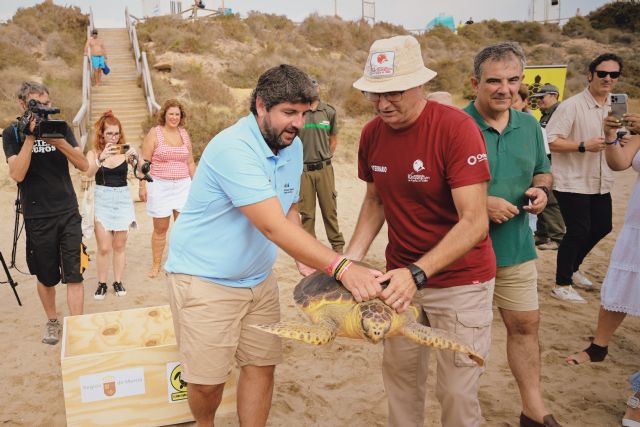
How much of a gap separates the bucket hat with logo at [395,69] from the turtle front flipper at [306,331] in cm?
101

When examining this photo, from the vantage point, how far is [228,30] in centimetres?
2530

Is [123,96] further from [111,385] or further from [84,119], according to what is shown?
[111,385]

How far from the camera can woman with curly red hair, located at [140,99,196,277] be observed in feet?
18.2

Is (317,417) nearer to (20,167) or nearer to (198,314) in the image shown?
(198,314)

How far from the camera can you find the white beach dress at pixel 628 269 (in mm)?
3031

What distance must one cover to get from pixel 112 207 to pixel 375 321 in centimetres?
396

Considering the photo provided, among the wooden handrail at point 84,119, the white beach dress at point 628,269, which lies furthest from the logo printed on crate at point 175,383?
the wooden handrail at point 84,119

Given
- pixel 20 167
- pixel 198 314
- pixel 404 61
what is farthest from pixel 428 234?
pixel 20 167

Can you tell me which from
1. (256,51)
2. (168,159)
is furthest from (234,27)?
(168,159)

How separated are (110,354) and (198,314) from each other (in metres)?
0.90

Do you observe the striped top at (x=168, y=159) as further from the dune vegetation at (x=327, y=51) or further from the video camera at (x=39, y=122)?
the dune vegetation at (x=327, y=51)

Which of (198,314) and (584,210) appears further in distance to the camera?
(584,210)

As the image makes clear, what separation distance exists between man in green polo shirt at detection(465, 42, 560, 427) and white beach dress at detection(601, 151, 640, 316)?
2.46ft

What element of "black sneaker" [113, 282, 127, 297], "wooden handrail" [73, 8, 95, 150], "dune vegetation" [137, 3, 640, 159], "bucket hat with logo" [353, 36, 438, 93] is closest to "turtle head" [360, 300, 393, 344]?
"bucket hat with logo" [353, 36, 438, 93]
